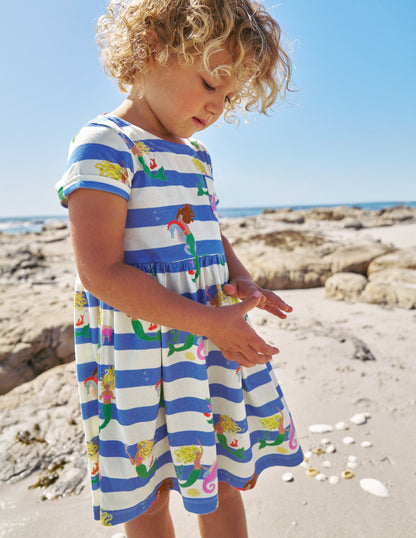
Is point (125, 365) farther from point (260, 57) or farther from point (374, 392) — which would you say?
point (374, 392)

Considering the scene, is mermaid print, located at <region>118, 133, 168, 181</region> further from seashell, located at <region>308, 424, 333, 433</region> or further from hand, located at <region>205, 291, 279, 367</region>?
seashell, located at <region>308, 424, 333, 433</region>

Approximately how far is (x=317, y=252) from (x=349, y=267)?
762mm

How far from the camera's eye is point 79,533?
145 cm

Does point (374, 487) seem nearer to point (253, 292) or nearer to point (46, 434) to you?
point (253, 292)

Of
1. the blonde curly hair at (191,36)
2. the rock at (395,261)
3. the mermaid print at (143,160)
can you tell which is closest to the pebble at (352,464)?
the mermaid print at (143,160)

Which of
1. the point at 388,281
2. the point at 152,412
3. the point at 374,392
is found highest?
the point at 152,412

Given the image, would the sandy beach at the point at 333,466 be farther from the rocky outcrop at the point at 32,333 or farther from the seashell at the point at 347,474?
the rocky outcrop at the point at 32,333

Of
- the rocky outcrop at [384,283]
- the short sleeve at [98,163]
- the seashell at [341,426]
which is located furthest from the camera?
the rocky outcrop at [384,283]

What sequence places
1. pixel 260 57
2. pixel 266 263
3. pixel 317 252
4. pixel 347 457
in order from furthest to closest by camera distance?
pixel 317 252 < pixel 266 263 < pixel 347 457 < pixel 260 57

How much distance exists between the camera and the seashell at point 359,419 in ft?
6.36

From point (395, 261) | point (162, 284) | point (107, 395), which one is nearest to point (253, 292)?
point (162, 284)

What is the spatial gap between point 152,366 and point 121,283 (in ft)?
0.88

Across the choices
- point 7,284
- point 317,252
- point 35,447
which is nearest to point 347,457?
point 35,447

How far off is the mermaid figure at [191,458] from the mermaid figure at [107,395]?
0.22m
